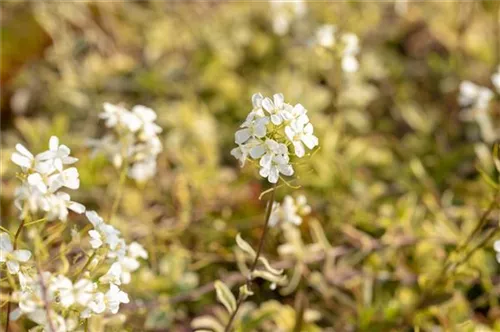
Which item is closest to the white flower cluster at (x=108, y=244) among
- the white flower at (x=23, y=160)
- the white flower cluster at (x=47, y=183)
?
the white flower cluster at (x=47, y=183)

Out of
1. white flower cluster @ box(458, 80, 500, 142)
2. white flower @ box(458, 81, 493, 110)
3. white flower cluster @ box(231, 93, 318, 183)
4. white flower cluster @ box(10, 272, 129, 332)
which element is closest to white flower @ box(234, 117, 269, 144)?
white flower cluster @ box(231, 93, 318, 183)

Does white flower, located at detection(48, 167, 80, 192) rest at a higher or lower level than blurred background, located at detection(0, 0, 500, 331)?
lower

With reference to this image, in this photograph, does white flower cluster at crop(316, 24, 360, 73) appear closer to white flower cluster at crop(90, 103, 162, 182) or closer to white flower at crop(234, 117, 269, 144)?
white flower cluster at crop(90, 103, 162, 182)

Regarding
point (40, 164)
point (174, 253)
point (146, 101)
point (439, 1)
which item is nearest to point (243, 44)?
point (146, 101)

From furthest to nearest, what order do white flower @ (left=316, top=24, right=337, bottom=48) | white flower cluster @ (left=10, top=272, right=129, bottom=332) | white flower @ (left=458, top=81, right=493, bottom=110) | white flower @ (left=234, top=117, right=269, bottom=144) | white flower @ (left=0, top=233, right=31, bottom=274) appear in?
white flower @ (left=458, top=81, right=493, bottom=110) < white flower @ (left=316, top=24, right=337, bottom=48) < white flower @ (left=234, top=117, right=269, bottom=144) < white flower @ (left=0, top=233, right=31, bottom=274) < white flower cluster @ (left=10, top=272, right=129, bottom=332)

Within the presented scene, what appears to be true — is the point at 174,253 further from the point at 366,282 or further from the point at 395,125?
the point at 395,125

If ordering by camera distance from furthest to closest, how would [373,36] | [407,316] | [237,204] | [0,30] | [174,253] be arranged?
1. [373,36]
2. [0,30]
3. [237,204]
4. [174,253]
5. [407,316]

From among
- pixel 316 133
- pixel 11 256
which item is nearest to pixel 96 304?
pixel 11 256
